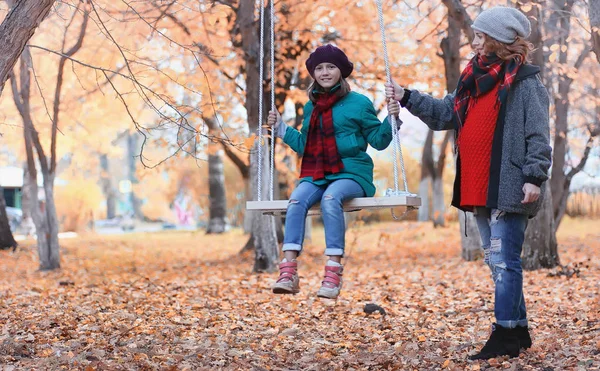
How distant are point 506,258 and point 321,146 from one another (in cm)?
130

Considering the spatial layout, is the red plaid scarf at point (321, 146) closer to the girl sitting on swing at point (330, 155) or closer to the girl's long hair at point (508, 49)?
the girl sitting on swing at point (330, 155)

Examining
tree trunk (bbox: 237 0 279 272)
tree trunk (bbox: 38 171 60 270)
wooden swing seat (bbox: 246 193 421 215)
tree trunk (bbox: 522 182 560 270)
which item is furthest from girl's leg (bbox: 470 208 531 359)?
tree trunk (bbox: 38 171 60 270)

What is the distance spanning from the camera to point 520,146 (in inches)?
152

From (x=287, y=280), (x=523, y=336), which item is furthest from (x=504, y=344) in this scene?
(x=287, y=280)

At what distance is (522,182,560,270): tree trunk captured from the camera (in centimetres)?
880

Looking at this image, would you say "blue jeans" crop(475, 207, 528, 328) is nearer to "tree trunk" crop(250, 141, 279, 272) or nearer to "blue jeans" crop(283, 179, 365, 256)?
"blue jeans" crop(283, 179, 365, 256)

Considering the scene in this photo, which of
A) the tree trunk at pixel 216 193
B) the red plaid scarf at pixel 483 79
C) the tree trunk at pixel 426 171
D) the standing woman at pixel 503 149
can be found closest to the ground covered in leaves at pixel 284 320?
the standing woman at pixel 503 149

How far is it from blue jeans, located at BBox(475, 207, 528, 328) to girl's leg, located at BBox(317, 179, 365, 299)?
29.9 inches

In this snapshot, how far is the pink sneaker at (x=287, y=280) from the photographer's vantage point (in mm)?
4332

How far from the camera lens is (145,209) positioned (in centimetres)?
3409

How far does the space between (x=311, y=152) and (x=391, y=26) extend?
9.12 m

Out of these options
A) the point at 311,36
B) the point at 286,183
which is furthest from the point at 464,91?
the point at 286,183

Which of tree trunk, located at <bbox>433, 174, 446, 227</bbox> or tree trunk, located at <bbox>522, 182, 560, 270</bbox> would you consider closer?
tree trunk, located at <bbox>522, 182, 560, 270</bbox>

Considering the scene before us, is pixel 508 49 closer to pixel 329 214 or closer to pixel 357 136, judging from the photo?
pixel 357 136
